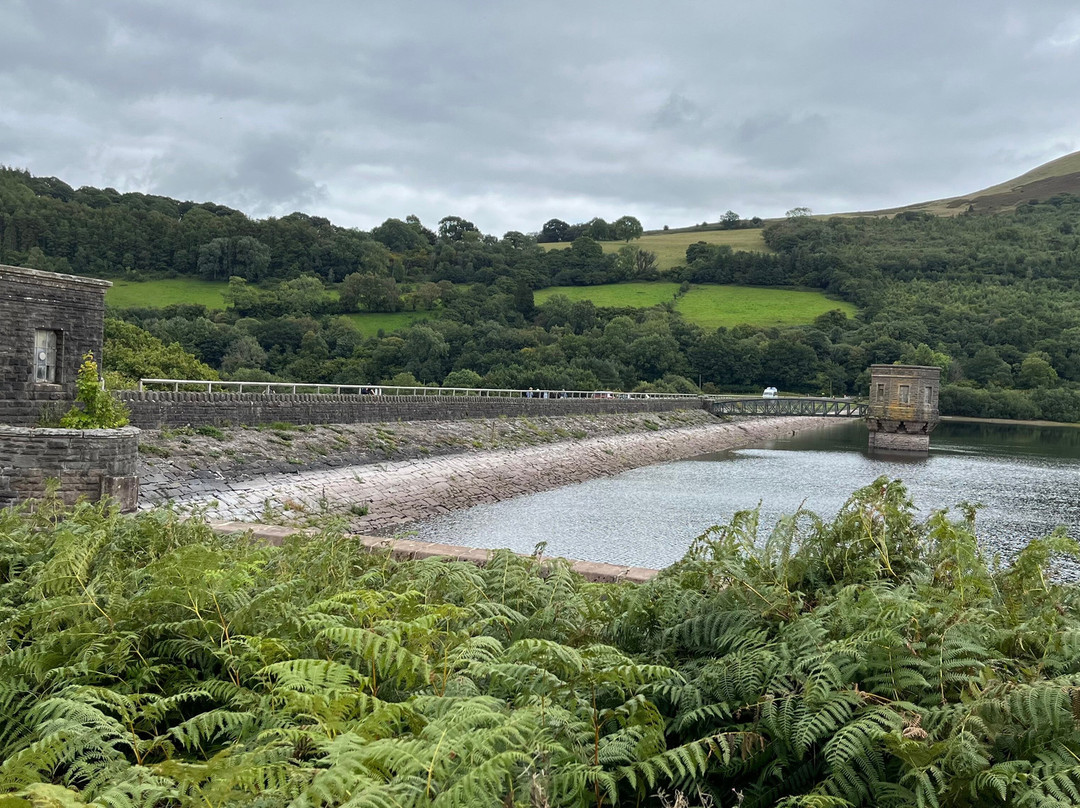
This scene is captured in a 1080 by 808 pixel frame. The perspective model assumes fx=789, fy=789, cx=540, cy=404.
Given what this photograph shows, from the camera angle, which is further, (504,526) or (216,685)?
(504,526)

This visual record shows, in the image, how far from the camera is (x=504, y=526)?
74.7 ft

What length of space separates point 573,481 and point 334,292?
66850 millimetres

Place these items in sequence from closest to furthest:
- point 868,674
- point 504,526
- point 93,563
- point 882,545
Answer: point 868,674, point 882,545, point 93,563, point 504,526

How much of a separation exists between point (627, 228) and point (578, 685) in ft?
545

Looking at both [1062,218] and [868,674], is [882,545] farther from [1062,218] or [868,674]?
[1062,218]

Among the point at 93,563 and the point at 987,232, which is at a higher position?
the point at 987,232

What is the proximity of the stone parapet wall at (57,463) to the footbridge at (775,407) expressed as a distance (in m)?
63.3

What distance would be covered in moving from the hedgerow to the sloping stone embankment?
5305 millimetres

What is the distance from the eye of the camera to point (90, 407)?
48.0 ft

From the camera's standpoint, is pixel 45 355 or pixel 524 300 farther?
pixel 524 300

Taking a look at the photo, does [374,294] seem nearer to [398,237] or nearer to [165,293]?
[165,293]

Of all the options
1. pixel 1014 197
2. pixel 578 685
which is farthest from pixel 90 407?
pixel 1014 197

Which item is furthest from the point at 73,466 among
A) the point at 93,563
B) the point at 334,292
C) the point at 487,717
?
the point at 334,292

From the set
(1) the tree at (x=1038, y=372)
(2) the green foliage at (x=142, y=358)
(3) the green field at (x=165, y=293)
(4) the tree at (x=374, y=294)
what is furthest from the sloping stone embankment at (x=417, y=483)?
(1) the tree at (x=1038, y=372)
